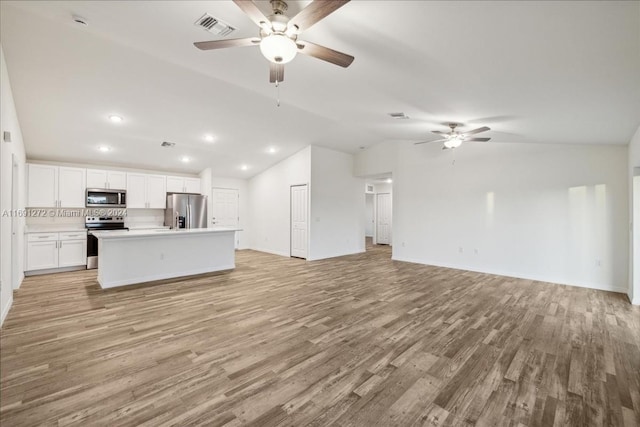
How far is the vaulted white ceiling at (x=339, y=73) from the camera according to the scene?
2.00m

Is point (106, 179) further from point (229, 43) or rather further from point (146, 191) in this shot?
point (229, 43)

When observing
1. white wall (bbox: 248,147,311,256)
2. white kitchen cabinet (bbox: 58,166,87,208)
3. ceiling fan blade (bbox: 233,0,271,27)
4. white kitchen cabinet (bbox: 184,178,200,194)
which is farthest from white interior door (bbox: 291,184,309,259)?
ceiling fan blade (bbox: 233,0,271,27)

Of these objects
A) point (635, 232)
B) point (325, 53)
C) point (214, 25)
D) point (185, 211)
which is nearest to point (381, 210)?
point (185, 211)

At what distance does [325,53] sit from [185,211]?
6.61m

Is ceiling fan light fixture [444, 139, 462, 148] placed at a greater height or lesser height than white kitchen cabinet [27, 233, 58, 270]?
greater

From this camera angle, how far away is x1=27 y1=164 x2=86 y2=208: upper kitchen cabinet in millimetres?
5758

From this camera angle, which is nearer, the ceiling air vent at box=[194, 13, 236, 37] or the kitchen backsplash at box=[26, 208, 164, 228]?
the ceiling air vent at box=[194, 13, 236, 37]

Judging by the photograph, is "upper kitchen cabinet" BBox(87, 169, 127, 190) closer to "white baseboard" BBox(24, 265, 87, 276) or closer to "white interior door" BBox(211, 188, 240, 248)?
"white baseboard" BBox(24, 265, 87, 276)

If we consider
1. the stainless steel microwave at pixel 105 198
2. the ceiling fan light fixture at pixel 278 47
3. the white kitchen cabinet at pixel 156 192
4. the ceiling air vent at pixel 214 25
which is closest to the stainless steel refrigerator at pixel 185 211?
the white kitchen cabinet at pixel 156 192

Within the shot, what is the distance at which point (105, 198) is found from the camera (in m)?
6.57

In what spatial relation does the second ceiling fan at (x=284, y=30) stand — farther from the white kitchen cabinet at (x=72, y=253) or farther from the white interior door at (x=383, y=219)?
the white interior door at (x=383, y=219)

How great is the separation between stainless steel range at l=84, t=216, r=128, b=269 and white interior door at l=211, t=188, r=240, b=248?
262 centimetres

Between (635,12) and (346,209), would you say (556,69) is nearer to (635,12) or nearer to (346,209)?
(635,12)

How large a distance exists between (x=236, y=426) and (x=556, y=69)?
3699 mm
